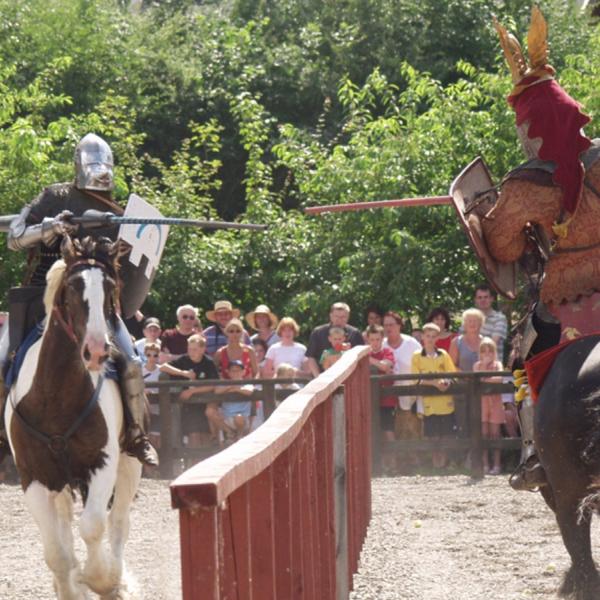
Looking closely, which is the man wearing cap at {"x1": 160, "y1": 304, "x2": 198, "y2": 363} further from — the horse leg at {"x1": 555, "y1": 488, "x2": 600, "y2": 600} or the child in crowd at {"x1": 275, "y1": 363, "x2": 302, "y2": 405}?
the horse leg at {"x1": 555, "y1": 488, "x2": 600, "y2": 600}

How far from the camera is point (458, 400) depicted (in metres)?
14.6

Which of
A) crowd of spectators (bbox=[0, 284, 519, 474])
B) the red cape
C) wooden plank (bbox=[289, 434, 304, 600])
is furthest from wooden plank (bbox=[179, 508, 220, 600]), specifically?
crowd of spectators (bbox=[0, 284, 519, 474])

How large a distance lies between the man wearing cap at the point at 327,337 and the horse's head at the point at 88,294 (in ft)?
23.0

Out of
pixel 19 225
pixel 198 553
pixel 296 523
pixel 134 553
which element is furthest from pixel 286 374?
pixel 198 553

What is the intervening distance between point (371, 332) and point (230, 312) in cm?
162

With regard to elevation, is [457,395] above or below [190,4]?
below

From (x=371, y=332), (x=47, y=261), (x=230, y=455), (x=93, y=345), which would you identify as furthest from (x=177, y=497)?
(x=371, y=332)

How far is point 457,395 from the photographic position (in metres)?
14.5

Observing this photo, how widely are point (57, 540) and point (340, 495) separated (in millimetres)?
→ 1450

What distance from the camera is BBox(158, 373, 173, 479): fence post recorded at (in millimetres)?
14773

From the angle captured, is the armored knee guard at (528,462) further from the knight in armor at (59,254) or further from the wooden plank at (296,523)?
the knight in armor at (59,254)

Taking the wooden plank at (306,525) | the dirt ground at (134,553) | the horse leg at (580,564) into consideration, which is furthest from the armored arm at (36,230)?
the horse leg at (580,564)

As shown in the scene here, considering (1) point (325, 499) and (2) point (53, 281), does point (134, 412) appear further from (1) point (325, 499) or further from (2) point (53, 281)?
(1) point (325, 499)

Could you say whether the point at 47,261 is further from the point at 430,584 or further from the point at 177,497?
the point at 177,497
